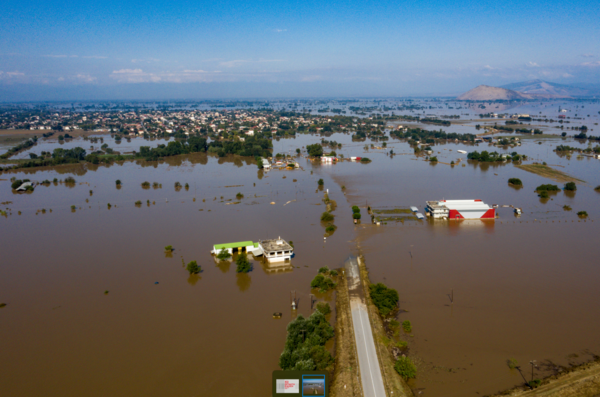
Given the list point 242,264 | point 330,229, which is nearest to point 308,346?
point 242,264

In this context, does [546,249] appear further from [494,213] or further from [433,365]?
[433,365]

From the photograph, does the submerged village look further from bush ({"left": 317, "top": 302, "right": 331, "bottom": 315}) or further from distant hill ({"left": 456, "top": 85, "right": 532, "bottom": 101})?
distant hill ({"left": 456, "top": 85, "right": 532, "bottom": 101})

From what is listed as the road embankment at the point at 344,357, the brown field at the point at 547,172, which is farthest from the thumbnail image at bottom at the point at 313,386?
the brown field at the point at 547,172

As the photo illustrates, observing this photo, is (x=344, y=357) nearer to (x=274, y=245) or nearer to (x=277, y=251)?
(x=277, y=251)

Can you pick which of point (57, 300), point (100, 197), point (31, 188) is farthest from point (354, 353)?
point (31, 188)

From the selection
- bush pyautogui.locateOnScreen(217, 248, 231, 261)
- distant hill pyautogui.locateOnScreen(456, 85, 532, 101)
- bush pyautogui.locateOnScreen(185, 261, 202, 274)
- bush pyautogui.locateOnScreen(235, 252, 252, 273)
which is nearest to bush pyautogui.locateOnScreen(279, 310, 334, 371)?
bush pyautogui.locateOnScreen(235, 252, 252, 273)

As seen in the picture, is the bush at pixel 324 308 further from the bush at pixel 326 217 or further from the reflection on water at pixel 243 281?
the bush at pixel 326 217
